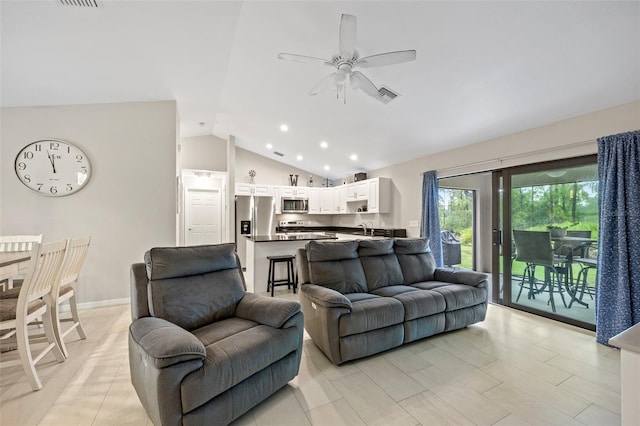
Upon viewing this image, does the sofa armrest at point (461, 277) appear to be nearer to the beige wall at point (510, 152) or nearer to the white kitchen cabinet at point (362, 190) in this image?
the beige wall at point (510, 152)

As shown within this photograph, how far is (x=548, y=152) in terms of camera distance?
11.1 ft

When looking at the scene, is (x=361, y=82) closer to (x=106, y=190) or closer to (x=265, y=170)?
(x=106, y=190)

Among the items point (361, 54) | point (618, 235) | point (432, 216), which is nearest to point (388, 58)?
point (361, 54)

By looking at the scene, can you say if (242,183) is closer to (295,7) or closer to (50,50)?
(50,50)

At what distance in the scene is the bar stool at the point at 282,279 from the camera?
4.36m

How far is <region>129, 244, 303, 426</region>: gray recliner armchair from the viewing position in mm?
1410

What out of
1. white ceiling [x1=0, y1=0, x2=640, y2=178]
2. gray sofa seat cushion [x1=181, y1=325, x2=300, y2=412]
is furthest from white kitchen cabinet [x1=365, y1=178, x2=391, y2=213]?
gray sofa seat cushion [x1=181, y1=325, x2=300, y2=412]

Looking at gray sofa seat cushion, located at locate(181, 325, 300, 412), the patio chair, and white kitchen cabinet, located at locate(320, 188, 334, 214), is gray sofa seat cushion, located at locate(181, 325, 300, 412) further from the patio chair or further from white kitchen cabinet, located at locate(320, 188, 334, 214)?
white kitchen cabinet, located at locate(320, 188, 334, 214)

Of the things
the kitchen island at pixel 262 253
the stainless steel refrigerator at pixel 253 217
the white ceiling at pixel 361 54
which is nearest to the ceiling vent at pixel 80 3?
the white ceiling at pixel 361 54

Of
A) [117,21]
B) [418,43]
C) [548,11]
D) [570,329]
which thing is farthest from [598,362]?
[117,21]

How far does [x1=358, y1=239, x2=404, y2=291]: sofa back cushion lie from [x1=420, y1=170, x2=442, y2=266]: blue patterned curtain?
5.68ft

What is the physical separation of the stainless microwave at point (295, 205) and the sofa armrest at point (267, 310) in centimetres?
526

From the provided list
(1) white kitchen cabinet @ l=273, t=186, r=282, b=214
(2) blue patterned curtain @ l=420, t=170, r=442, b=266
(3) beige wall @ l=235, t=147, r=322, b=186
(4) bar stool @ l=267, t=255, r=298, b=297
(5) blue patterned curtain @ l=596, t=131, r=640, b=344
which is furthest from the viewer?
(3) beige wall @ l=235, t=147, r=322, b=186

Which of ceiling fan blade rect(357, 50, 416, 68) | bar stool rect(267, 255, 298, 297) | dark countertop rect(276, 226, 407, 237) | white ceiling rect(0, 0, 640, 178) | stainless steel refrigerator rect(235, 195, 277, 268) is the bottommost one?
bar stool rect(267, 255, 298, 297)
